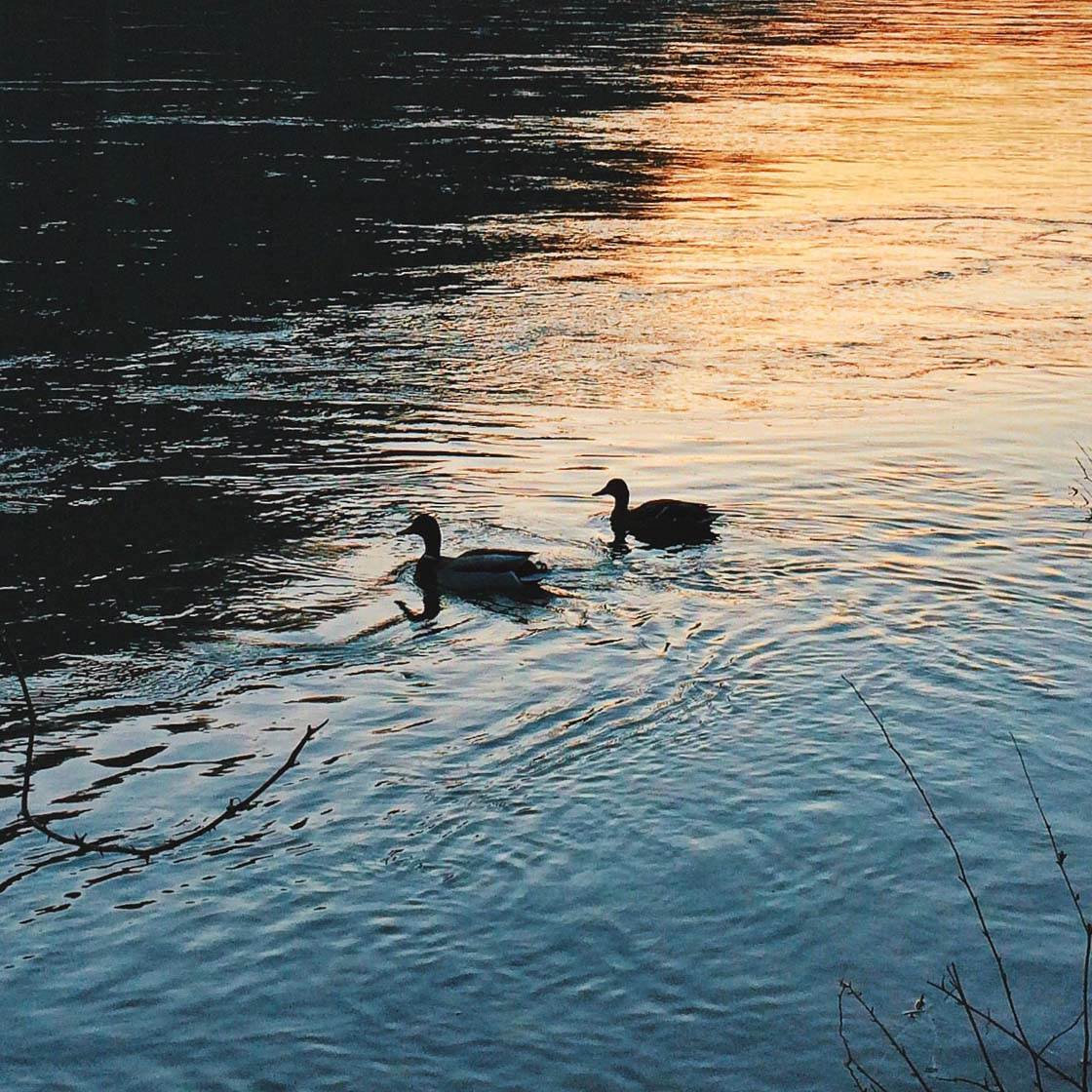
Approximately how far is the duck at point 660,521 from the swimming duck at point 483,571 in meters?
1.10

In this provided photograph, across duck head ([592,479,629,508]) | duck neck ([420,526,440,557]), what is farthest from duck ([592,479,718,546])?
duck neck ([420,526,440,557])

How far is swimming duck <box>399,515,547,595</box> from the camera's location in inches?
575

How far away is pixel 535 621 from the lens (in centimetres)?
1423

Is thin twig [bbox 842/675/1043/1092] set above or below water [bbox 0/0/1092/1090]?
above

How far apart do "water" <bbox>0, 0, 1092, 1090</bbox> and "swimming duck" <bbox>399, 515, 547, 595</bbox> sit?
11.6 inches

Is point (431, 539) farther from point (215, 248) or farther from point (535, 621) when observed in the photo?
point (215, 248)

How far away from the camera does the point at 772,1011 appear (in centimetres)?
864

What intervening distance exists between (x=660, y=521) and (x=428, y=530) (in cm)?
201

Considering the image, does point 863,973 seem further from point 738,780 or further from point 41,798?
point 41,798

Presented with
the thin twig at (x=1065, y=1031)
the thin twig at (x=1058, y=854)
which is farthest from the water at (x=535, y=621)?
the thin twig at (x=1058, y=854)

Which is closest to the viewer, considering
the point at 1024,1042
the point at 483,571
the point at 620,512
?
the point at 1024,1042

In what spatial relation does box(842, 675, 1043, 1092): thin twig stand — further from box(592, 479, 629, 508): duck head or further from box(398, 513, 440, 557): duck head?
box(592, 479, 629, 508): duck head

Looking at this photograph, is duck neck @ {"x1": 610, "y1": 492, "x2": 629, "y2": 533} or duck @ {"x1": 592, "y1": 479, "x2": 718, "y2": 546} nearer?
duck @ {"x1": 592, "y1": 479, "x2": 718, "y2": 546}

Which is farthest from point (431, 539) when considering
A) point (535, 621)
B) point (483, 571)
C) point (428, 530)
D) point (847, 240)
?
point (847, 240)
